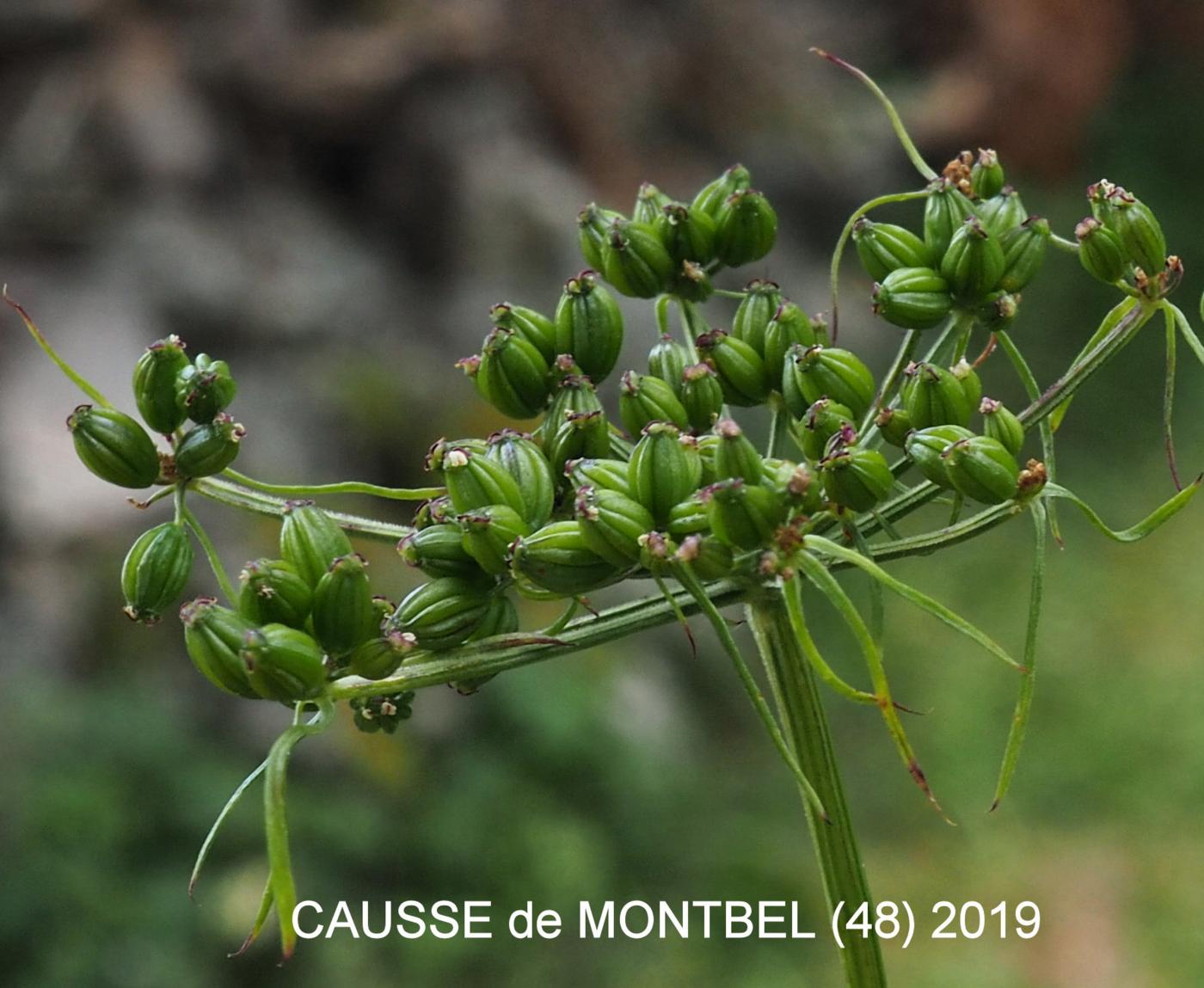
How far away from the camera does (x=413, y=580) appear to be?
12.9 ft

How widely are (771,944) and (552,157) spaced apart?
11.0ft

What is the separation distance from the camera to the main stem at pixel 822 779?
0.92m

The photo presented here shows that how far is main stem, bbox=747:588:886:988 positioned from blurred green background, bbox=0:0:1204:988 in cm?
251

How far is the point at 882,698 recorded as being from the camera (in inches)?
32.3

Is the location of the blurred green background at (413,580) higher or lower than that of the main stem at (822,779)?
higher

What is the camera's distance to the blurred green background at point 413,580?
346cm

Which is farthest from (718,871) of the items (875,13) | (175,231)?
(875,13)

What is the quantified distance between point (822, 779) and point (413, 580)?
3074 mm

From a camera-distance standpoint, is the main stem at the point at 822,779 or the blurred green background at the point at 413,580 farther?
the blurred green background at the point at 413,580

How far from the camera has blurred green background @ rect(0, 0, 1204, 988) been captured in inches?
136

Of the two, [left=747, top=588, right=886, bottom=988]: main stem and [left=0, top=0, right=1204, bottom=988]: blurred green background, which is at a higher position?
[left=0, top=0, right=1204, bottom=988]: blurred green background

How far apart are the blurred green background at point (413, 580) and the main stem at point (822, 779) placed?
8.22 feet

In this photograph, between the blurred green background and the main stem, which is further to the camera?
the blurred green background

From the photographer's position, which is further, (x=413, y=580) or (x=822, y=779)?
(x=413, y=580)
